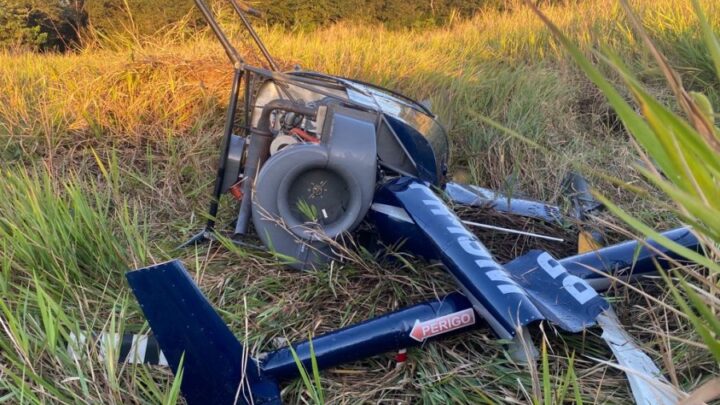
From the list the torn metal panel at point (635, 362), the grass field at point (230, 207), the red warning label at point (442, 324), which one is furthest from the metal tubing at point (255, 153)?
the torn metal panel at point (635, 362)

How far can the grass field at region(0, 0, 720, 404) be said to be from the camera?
1658 mm

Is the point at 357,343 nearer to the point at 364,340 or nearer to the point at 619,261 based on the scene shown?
the point at 364,340

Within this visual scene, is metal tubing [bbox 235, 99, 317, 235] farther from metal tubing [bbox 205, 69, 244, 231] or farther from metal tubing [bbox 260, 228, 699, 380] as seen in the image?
metal tubing [bbox 260, 228, 699, 380]

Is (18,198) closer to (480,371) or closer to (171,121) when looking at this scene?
(171,121)

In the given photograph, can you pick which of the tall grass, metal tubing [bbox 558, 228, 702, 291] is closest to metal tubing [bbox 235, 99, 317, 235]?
metal tubing [bbox 558, 228, 702, 291]

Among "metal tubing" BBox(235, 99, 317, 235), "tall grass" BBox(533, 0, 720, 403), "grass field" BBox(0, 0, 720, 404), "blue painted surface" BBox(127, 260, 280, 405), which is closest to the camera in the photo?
"tall grass" BBox(533, 0, 720, 403)

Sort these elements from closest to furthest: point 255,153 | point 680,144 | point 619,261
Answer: point 680,144 → point 619,261 → point 255,153

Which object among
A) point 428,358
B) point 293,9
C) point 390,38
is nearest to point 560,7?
point 390,38

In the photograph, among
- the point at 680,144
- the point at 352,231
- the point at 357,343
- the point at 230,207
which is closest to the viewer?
the point at 680,144

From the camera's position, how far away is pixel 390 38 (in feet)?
21.9

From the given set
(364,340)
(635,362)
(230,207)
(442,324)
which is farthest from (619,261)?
(230,207)

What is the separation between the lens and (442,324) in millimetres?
1754

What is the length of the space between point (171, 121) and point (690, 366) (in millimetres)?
3222

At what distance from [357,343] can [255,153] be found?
3.24 ft
